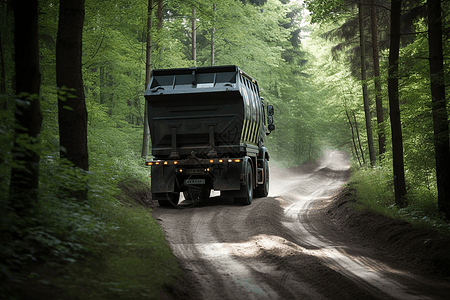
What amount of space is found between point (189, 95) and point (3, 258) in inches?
316

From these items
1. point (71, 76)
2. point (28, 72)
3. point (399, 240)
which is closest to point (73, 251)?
point (28, 72)

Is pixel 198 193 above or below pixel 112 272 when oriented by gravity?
above

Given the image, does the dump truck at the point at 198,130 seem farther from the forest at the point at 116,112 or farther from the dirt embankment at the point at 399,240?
the dirt embankment at the point at 399,240

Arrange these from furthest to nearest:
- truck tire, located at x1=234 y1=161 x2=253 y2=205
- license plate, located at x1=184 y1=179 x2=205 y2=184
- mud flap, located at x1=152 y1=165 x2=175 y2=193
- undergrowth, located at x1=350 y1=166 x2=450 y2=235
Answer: truck tire, located at x1=234 y1=161 x2=253 y2=205 < license plate, located at x1=184 y1=179 x2=205 y2=184 < mud flap, located at x1=152 y1=165 x2=175 y2=193 < undergrowth, located at x1=350 y1=166 x2=450 y2=235

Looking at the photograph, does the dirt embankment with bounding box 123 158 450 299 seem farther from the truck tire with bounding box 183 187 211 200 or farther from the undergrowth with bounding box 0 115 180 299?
the truck tire with bounding box 183 187 211 200

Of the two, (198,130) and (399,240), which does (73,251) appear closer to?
(399,240)

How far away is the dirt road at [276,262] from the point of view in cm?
516

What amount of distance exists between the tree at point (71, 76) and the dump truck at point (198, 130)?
15.2 feet

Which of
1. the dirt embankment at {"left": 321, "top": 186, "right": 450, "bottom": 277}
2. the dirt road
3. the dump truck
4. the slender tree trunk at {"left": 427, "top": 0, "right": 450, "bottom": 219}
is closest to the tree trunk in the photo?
the dirt road

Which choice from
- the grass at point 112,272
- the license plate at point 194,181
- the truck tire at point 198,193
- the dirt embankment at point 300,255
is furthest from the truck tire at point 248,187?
the grass at point 112,272

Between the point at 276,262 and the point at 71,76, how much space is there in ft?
16.1

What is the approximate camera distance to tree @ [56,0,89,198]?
670 cm

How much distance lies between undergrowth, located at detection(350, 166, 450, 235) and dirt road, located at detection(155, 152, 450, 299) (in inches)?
67.0

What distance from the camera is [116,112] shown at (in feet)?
73.5
